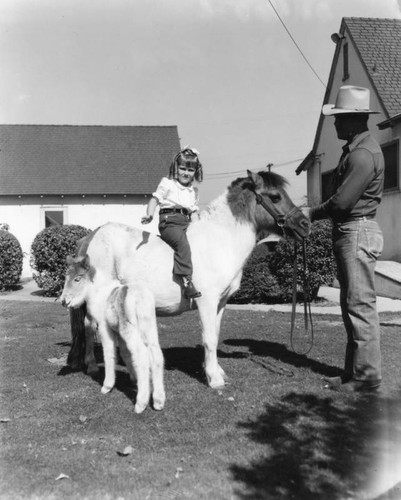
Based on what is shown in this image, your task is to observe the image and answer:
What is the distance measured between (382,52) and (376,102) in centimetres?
275

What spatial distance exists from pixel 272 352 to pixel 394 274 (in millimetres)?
6927

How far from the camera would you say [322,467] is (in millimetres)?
4020

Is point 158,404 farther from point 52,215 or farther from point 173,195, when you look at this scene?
point 52,215

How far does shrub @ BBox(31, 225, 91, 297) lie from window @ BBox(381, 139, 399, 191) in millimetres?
10000

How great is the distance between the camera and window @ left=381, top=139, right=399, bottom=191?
16891mm

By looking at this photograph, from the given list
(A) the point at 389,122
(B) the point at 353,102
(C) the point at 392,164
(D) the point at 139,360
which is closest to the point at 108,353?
(D) the point at 139,360

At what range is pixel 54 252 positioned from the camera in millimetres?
16422

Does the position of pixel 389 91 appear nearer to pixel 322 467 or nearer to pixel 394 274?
pixel 394 274

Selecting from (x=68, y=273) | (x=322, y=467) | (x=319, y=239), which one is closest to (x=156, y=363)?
Result: (x=68, y=273)

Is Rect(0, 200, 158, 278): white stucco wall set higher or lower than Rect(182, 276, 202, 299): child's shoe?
higher

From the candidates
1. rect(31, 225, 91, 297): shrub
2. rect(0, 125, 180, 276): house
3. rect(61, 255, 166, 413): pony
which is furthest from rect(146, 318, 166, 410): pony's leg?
rect(0, 125, 180, 276): house

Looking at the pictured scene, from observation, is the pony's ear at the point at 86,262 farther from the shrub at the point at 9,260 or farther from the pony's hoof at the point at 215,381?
the shrub at the point at 9,260

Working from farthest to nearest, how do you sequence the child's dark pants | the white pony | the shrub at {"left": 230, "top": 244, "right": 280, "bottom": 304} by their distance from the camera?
Answer: the shrub at {"left": 230, "top": 244, "right": 280, "bottom": 304}
the white pony
the child's dark pants

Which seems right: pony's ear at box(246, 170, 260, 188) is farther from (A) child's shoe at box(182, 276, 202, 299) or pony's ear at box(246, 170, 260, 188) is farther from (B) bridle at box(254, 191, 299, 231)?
(A) child's shoe at box(182, 276, 202, 299)
